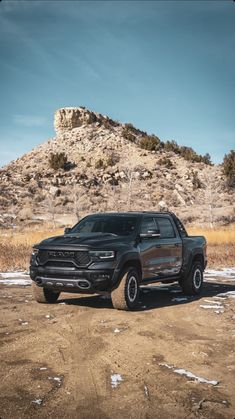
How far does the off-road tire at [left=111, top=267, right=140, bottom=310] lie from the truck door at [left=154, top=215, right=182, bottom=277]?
1039 millimetres

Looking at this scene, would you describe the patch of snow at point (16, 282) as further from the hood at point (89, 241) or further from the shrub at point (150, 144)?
the shrub at point (150, 144)

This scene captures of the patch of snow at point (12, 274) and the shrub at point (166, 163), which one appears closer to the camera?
the patch of snow at point (12, 274)

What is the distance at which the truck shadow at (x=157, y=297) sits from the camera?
9.16 metres

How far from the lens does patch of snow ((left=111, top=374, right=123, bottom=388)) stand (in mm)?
4633

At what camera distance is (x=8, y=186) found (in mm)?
53500

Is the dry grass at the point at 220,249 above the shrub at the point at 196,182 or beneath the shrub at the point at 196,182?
beneath

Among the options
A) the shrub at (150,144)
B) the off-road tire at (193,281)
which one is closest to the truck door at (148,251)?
the off-road tire at (193,281)

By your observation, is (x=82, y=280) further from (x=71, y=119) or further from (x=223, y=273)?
(x=71, y=119)

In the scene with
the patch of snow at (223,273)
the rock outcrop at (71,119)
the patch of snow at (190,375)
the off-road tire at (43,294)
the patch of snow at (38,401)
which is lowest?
the patch of snow at (223,273)

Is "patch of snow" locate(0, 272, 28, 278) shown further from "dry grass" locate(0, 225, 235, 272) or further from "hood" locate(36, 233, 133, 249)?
"hood" locate(36, 233, 133, 249)

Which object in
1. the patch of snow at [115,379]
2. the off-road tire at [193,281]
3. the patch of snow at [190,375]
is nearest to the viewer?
the patch of snow at [115,379]

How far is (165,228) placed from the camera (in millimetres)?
10156

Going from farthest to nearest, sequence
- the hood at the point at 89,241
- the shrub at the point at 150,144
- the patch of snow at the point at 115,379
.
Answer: the shrub at the point at 150,144 < the hood at the point at 89,241 < the patch of snow at the point at 115,379

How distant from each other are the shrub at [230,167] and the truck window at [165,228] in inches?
1728
